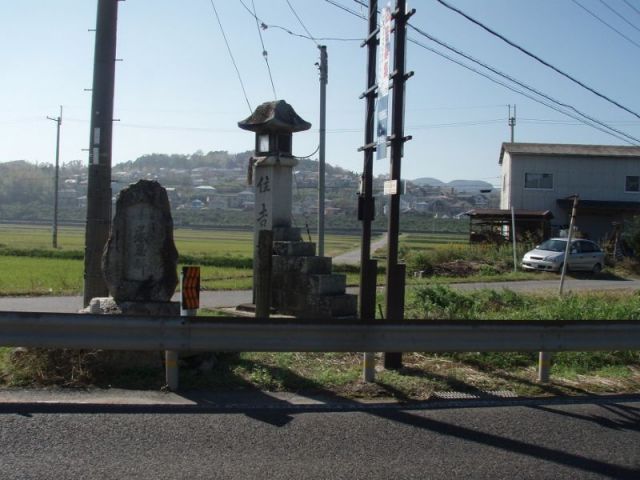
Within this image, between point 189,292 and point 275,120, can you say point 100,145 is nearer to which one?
point 275,120

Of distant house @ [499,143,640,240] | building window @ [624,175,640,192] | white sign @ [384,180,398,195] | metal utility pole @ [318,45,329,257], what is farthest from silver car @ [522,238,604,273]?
white sign @ [384,180,398,195]

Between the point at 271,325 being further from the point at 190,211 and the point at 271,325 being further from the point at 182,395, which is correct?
the point at 190,211

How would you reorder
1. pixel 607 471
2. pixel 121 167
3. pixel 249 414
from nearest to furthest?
pixel 607 471
pixel 249 414
pixel 121 167

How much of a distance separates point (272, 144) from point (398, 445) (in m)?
6.84

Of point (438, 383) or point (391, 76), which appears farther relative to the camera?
point (391, 76)

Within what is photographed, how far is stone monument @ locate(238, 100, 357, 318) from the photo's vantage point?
10.2 m

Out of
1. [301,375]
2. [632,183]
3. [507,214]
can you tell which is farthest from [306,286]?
[632,183]

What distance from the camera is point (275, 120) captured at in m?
11.0

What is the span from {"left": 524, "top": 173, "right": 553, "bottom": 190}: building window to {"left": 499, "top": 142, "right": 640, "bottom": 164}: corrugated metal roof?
125 centimetres

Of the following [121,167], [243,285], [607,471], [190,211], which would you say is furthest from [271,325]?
[121,167]

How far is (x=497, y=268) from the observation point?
28.4m

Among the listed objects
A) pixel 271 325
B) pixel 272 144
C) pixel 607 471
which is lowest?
pixel 607 471

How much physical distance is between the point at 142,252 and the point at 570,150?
128 ft

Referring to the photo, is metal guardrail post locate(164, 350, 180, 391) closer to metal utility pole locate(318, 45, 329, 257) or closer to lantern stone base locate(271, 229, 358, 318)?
lantern stone base locate(271, 229, 358, 318)
